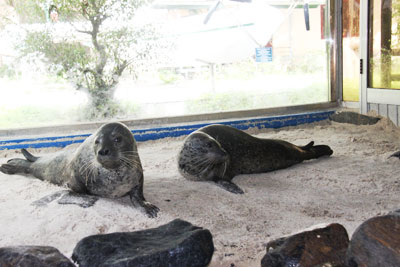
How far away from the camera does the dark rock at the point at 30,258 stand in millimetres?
1595

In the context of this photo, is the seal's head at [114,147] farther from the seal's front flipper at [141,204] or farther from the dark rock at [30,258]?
the dark rock at [30,258]

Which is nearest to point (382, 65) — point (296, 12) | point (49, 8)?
point (296, 12)

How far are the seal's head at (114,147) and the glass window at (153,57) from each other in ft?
13.4

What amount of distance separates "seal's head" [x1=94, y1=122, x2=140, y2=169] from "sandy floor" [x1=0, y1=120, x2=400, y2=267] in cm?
33

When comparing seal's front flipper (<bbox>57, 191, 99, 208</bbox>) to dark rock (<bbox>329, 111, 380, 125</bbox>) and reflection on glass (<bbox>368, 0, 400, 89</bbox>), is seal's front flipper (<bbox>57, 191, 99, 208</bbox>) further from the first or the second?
reflection on glass (<bbox>368, 0, 400, 89</bbox>)

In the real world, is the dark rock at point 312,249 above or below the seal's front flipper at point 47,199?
above

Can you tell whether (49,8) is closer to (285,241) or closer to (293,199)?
(293,199)

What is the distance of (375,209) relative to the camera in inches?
116

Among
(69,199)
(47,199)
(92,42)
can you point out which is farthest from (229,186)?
(92,42)

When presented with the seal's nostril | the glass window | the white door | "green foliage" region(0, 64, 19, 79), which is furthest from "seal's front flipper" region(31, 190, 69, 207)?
the white door

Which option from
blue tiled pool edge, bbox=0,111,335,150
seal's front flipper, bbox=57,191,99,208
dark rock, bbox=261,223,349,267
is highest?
dark rock, bbox=261,223,349,267

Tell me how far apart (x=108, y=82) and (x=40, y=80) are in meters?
1.10

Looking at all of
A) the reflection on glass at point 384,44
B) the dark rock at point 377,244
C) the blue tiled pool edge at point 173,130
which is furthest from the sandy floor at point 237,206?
the reflection on glass at point 384,44

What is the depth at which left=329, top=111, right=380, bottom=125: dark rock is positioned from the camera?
635 centimetres
